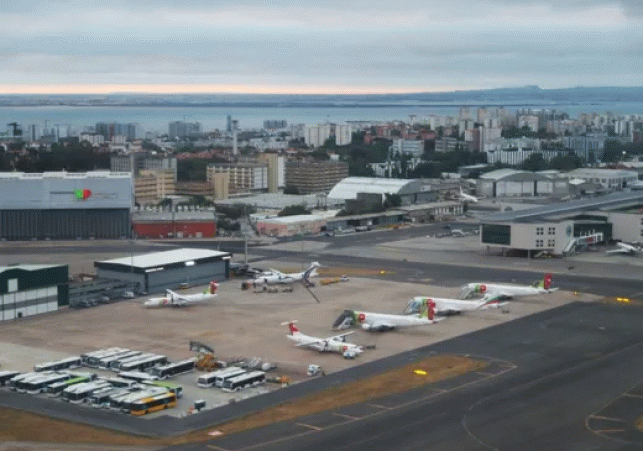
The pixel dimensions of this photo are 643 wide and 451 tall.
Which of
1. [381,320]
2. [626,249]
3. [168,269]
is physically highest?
[168,269]

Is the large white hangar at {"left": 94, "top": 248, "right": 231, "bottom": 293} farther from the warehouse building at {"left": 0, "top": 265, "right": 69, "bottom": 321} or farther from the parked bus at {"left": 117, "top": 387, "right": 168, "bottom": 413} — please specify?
the parked bus at {"left": 117, "top": 387, "right": 168, "bottom": 413}

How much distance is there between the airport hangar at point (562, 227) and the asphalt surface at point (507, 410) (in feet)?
82.5

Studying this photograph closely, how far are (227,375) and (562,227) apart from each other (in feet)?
118

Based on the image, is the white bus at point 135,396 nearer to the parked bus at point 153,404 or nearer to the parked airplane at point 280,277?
the parked bus at point 153,404

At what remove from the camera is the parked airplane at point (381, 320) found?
42.2m

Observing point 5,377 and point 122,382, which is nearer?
point 122,382

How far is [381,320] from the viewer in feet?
139

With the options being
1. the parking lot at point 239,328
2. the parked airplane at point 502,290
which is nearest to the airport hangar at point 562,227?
the parking lot at point 239,328

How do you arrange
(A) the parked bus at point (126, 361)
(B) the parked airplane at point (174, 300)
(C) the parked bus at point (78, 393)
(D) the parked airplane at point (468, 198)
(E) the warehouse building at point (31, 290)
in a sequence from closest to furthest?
1. (C) the parked bus at point (78, 393)
2. (A) the parked bus at point (126, 361)
3. (E) the warehouse building at point (31, 290)
4. (B) the parked airplane at point (174, 300)
5. (D) the parked airplane at point (468, 198)

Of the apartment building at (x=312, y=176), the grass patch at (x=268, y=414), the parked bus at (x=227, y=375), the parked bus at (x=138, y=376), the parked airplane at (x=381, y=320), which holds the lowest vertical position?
the grass patch at (x=268, y=414)

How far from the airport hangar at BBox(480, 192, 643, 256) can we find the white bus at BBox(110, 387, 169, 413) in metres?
37.6

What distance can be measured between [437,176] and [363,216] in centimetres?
4219

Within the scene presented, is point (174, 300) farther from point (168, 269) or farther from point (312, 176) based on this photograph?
point (312, 176)

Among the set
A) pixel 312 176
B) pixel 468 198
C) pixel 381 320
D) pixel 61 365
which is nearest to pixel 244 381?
pixel 61 365
